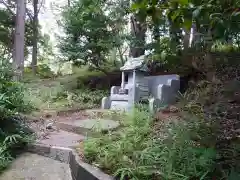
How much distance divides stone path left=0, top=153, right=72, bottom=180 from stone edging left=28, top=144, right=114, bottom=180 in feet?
0.24

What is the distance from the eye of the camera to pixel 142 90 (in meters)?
5.61

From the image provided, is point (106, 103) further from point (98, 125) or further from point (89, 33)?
point (98, 125)

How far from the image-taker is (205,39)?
17.9 ft

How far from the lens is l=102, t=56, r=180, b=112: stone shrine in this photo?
16.6 feet

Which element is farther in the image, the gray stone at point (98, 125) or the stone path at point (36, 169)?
the gray stone at point (98, 125)

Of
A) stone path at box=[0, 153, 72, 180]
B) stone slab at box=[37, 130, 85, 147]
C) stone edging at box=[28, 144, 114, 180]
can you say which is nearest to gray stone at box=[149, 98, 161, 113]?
stone slab at box=[37, 130, 85, 147]

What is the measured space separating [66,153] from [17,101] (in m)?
1.97

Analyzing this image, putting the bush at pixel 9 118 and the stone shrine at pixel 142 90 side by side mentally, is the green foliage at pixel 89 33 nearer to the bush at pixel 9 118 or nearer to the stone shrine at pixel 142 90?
the stone shrine at pixel 142 90

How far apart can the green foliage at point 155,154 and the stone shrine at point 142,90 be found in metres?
1.96

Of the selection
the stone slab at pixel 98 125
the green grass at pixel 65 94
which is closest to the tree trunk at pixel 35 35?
the green grass at pixel 65 94

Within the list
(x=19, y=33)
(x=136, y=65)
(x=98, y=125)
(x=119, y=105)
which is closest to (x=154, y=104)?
(x=119, y=105)

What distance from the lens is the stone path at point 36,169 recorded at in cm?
271

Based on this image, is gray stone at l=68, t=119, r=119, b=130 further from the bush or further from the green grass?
the green grass

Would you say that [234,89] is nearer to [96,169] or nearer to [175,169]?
[175,169]
